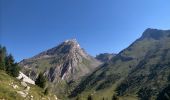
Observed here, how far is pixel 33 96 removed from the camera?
8762 cm

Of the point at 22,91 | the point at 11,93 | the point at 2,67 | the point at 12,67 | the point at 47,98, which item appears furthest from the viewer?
the point at 12,67

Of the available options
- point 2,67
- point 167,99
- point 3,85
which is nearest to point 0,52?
point 2,67

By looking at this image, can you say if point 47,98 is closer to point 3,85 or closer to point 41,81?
point 3,85

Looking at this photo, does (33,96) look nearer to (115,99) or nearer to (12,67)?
(12,67)

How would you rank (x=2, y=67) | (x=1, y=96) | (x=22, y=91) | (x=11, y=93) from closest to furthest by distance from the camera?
(x=1, y=96) < (x=11, y=93) < (x=22, y=91) < (x=2, y=67)

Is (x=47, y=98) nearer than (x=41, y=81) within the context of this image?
Yes

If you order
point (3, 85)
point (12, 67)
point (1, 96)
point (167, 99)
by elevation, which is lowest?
point (167, 99)

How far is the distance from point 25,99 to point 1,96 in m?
10.4

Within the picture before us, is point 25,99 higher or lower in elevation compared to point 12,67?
lower

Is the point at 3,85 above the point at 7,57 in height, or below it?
below

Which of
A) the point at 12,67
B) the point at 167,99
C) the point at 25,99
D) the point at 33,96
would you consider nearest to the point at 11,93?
the point at 25,99

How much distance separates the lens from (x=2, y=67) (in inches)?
4503

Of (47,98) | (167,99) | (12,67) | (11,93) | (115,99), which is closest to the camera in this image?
(11,93)

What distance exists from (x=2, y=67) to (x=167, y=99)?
126 meters
